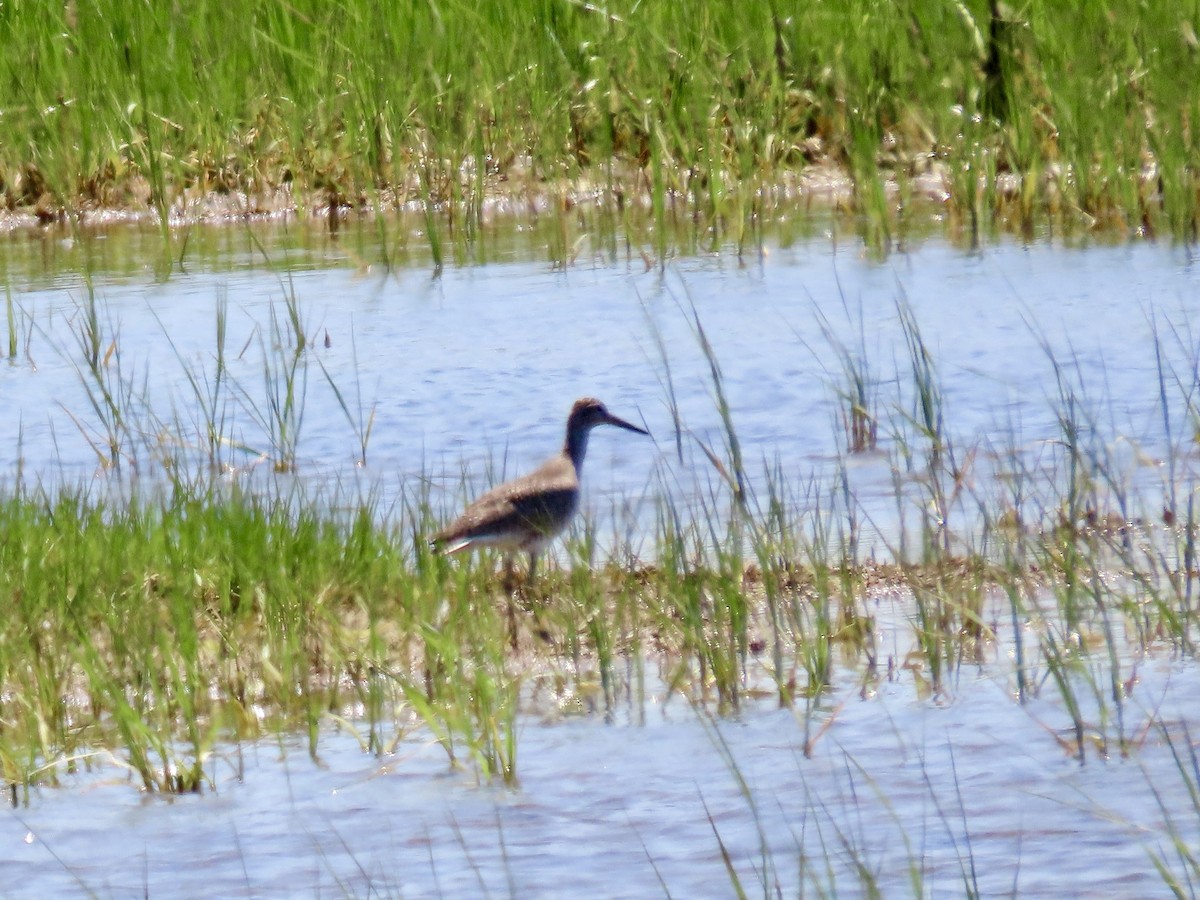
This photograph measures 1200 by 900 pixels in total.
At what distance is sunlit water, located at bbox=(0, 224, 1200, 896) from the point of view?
4039 millimetres

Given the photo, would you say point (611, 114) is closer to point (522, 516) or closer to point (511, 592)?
point (522, 516)

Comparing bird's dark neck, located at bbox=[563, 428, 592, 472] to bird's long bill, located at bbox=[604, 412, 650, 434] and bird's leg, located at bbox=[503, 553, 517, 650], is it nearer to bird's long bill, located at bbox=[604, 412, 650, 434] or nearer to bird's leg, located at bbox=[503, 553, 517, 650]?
bird's long bill, located at bbox=[604, 412, 650, 434]

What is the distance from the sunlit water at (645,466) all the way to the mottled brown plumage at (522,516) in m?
0.35

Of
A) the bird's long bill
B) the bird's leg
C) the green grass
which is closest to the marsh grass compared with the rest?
the bird's leg

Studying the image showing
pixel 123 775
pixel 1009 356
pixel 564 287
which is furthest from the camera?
pixel 564 287

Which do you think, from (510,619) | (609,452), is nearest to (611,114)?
(609,452)

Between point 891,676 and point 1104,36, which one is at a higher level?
point 1104,36

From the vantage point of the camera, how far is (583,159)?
1188 centimetres

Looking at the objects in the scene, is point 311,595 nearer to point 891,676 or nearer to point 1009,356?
point 891,676

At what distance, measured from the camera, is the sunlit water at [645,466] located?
4039 millimetres

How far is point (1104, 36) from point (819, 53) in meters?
1.57

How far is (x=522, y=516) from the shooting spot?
18.8 feet

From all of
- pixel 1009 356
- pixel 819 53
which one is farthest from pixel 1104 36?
pixel 1009 356

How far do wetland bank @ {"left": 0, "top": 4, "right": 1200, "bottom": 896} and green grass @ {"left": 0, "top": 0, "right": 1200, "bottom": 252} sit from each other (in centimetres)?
4
